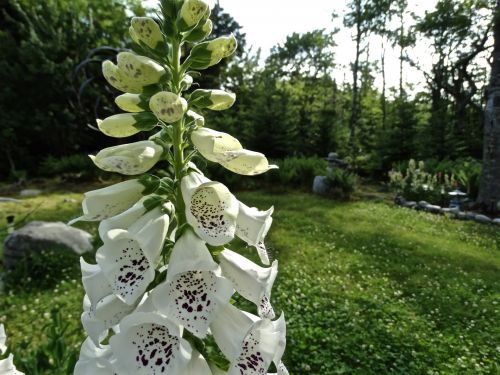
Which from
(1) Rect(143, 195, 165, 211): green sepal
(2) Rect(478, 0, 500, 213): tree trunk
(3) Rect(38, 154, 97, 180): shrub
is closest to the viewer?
(1) Rect(143, 195, 165, 211): green sepal

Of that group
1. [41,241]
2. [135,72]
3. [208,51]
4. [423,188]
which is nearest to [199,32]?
[208,51]

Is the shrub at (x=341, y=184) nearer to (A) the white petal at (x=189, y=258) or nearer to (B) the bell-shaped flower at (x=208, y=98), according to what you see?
(B) the bell-shaped flower at (x=208, y=98)

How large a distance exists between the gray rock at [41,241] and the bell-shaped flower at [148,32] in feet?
19.5

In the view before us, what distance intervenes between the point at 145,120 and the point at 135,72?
6.5 inches

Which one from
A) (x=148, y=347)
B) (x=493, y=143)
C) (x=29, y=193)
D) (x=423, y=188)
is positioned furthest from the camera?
(x=29, y=193)

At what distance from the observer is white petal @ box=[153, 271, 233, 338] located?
1087 millimetres

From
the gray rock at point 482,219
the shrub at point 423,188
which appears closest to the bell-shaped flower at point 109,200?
the gray rock at point 482,219

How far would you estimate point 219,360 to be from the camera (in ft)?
4.30

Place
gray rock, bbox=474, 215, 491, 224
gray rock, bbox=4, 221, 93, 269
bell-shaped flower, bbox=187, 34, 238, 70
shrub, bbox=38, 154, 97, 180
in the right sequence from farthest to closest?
shrub, bbox=38, 154, 97, 180 < gray rock, bbox=474, 215, 491, 224 < gray rock, bbox=4, 221, 93, 269 < bell-shaped flower, bbox=187, 34, 238, 70

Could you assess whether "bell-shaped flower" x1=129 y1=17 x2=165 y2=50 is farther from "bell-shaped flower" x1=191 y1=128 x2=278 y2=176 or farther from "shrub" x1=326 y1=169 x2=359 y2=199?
"shrub" x1=326 y1=169 x2=359 y2=199

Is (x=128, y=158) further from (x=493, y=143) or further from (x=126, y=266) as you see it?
(x=493, y=143)

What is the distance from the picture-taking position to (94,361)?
126cm

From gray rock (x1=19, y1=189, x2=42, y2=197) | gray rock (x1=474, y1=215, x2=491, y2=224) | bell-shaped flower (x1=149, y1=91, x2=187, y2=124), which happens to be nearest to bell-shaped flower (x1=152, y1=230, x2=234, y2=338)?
bell-shaped flower (x1=149, y1=91, x2=187, y2=124)

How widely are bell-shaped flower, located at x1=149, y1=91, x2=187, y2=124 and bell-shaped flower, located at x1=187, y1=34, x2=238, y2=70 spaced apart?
0.28 meters
